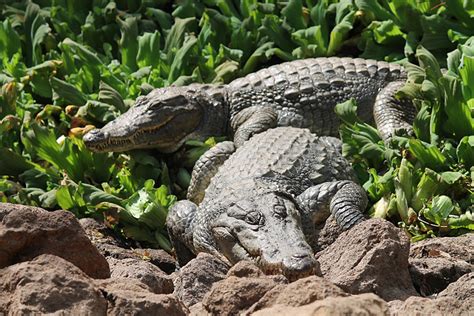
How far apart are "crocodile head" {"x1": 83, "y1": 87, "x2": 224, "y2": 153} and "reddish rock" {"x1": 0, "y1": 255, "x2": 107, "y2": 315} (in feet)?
14.6

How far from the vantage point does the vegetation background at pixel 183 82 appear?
796 cm

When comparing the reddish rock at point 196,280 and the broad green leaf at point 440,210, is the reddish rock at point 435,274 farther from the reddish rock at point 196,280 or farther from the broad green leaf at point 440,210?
the broad green leaf at point 440,210

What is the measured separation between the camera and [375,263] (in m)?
5.67

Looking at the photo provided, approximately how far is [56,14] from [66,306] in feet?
22.7

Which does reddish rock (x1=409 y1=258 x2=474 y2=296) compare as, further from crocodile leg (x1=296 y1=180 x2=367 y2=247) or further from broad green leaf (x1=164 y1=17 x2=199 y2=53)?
broad green leaf (x1=164 y1=17 x2=199 y2=53)

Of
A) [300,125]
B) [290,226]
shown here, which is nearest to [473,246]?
[290,226]

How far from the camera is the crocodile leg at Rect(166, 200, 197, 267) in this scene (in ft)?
26.1

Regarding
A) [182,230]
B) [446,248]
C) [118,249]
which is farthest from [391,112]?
[446,248]

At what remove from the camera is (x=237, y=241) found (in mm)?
7180

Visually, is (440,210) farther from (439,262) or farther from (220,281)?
(220,281)

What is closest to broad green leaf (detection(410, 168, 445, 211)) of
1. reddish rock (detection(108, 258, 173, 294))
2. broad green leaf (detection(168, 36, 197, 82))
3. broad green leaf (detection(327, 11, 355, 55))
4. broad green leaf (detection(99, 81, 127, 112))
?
reddish rock (detection(108, 258, 173, 294))

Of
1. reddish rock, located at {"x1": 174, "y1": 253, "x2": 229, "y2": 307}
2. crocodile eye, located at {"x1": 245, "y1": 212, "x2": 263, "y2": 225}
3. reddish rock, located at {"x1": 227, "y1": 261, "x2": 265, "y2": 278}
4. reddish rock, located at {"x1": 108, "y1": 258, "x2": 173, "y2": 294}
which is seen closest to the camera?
reddish rock, located at {"x1": 227, "y1": 261, "x2": 265, "y2": 278}

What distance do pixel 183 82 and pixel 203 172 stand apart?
142 centimetres

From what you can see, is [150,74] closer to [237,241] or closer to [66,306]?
[237,241]
